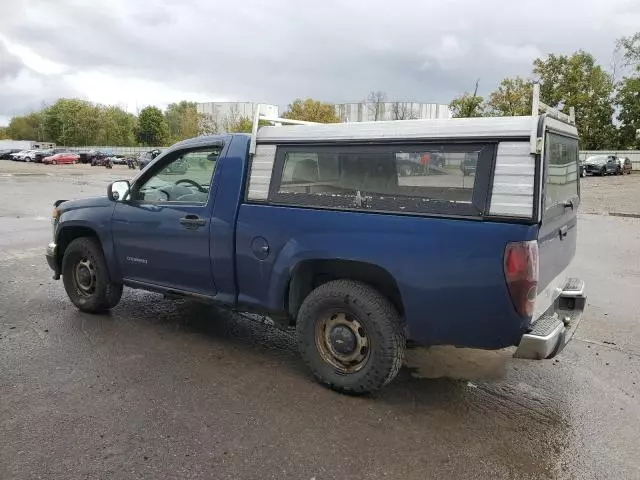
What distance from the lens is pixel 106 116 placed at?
95125 millimetres

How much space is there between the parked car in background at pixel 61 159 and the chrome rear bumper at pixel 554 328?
63.6 m

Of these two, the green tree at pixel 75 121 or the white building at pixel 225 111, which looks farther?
the green tree at pixel 75 121

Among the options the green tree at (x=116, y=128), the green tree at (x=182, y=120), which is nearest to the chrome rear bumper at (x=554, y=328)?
the green tree at (x=182, y=120)

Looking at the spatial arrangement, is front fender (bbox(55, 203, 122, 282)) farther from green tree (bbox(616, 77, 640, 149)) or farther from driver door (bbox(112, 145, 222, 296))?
green tree (bbox(616, 77, 640, 149))

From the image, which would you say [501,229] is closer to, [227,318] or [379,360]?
[379,360]

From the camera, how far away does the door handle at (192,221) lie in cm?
456

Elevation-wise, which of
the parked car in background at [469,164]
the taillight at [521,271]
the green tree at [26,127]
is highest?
the green tree at [26,127]

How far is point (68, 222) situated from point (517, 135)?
14.6 ft

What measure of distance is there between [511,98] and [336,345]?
52.8 meters

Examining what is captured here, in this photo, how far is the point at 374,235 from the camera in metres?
3.67

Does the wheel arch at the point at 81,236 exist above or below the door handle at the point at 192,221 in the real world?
below

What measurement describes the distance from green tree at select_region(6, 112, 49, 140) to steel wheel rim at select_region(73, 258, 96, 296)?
4609 inches

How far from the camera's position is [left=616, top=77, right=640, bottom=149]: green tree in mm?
54844

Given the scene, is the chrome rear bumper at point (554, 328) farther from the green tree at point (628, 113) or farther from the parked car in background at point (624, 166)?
the green tree at point (628, 113)
